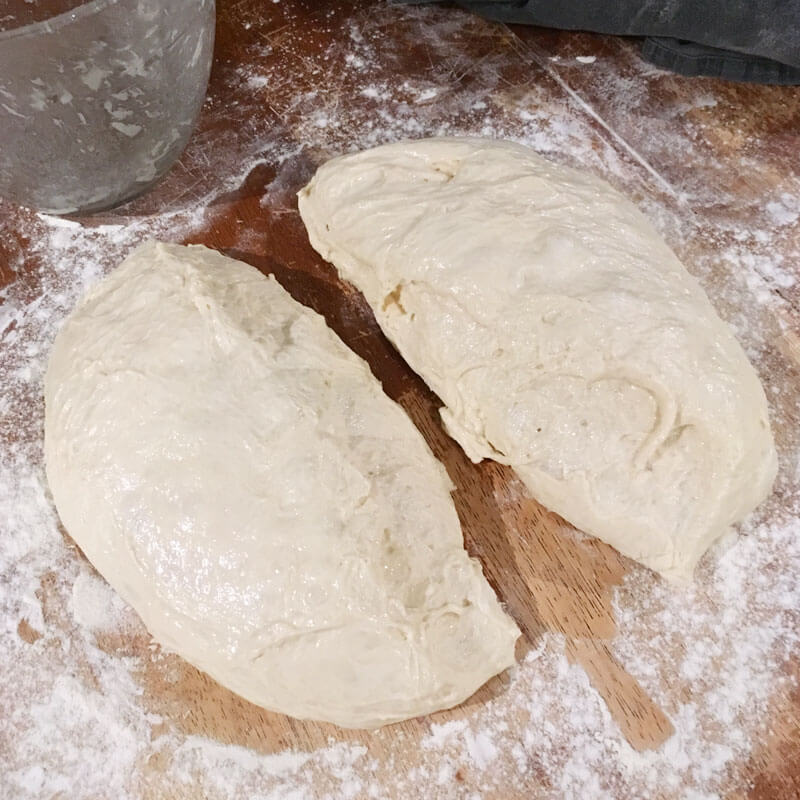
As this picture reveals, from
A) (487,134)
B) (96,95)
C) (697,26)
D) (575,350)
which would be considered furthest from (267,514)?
(697,26)

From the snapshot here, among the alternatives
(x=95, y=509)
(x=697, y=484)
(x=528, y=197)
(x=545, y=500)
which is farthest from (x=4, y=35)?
(x=697, y=484)

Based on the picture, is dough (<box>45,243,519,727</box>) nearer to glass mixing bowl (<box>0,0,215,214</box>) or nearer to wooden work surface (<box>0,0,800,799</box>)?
wooden work surface (<box>0,0,800,799</box>)

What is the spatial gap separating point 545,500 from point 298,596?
1.46ft

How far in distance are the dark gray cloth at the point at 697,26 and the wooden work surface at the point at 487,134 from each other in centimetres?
4

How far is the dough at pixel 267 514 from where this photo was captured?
1.02 meters

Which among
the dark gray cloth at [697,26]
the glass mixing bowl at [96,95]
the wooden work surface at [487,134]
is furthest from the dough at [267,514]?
the dark gray cloth at [697,26]

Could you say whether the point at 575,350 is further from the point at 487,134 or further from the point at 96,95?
the point at 96,95

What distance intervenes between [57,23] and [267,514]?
87 cm

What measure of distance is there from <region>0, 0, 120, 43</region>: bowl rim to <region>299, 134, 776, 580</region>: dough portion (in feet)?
1.75

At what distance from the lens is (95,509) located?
111 centimetres

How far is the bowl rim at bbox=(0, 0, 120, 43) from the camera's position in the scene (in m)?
1.18

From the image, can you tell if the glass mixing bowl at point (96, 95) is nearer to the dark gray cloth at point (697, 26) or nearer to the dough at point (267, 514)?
the dough at point (267, 514)

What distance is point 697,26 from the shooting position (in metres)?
1.66

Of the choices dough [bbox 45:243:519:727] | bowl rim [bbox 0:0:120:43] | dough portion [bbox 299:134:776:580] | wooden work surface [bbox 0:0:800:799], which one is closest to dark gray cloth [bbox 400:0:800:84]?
wooden work surface [bbox 0:0:800:799]
